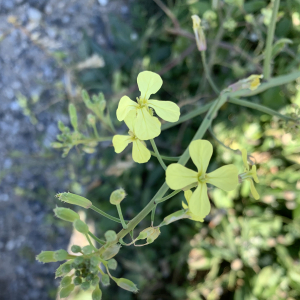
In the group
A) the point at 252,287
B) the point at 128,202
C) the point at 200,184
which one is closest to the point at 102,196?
the point at 128,202

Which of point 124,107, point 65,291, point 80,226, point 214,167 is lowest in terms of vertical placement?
point 214,167

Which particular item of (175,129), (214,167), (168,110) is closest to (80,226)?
(168,110)

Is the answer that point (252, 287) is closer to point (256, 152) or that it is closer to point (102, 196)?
point (256, 152)

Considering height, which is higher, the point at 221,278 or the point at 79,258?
the point at 79,258

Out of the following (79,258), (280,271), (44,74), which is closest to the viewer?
(79,258)

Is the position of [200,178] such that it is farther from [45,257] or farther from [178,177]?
[45,257]

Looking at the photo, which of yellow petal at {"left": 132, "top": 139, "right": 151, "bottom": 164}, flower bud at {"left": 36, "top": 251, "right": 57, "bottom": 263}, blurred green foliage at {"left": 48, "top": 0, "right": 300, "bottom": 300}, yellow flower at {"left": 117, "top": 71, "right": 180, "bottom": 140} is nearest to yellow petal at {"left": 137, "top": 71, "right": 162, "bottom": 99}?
yellow flower at {"left": 117, "top": 71, "right": 180, "bottom": 140}

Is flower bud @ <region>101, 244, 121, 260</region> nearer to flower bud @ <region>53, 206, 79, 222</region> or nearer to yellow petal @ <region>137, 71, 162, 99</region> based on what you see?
flower bud @ <region>53, 206, 79, 222</region>
